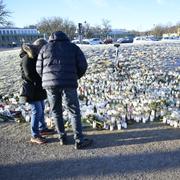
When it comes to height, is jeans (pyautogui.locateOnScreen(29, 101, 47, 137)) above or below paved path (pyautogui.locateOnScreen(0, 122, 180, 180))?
above

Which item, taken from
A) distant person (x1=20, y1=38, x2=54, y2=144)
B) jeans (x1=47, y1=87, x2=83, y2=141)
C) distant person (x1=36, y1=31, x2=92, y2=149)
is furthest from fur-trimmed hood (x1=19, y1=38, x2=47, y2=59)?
jeans (x1=47, y1=87, x2=83, y2=141)

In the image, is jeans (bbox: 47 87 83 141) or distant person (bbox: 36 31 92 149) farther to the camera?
jeans (bbox: 47 87 83 141)

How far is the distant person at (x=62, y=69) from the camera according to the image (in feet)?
18.0

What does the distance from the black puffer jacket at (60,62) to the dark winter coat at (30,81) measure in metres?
0.43

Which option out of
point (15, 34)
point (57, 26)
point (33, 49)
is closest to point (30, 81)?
point (33, 49)

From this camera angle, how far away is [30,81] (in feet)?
19.9

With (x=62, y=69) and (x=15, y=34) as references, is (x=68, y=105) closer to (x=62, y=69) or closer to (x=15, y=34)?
(x=62, y=69)

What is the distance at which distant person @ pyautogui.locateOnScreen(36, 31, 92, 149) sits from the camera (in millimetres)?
5500

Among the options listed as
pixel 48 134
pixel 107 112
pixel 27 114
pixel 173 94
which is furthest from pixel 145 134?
pixel 173 94

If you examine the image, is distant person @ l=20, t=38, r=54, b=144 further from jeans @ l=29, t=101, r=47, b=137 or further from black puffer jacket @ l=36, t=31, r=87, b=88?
black puffer jacket @ l=36, t=31, r=87, b=88

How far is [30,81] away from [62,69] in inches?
33.0

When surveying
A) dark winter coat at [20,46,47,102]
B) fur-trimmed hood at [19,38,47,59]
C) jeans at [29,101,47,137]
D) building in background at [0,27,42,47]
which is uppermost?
fur-trimmed hood at [19,38,47,59]

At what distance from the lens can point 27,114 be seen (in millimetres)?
7621

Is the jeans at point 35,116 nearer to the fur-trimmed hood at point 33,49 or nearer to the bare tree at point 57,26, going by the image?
the fur-trimmed hood at point 33,49
